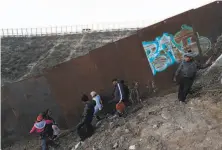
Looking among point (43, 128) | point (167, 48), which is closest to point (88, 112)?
point (43, 128)

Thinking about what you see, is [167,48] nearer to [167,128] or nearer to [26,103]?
[167,128]

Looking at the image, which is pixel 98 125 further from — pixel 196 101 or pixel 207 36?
pixel 207 36

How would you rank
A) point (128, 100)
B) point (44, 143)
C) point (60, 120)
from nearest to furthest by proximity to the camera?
point (44, 143) < point (128, 100) < point (60, 120)

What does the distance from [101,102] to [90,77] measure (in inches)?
35.7

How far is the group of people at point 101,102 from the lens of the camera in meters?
8.45

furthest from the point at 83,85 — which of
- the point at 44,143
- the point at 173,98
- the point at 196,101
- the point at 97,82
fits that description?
the point at 196,101

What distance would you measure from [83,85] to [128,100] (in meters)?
1.48

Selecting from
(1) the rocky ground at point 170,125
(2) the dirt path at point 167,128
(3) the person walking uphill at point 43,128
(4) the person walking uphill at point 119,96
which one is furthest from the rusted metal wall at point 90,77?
(3) the person walking uphill at point 43,128

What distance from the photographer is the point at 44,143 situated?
8906mm

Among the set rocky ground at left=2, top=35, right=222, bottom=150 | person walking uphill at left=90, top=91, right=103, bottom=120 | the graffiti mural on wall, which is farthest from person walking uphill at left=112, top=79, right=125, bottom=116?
the graffiti mural on wall

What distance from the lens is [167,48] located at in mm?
10109

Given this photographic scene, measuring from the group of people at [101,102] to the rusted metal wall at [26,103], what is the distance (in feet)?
3.40

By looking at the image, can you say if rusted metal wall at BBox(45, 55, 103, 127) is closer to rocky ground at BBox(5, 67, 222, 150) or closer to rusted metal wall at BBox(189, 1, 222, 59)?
rocky ground at BBox(5, 67, 222, 150)

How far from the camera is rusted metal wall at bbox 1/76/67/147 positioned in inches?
400
